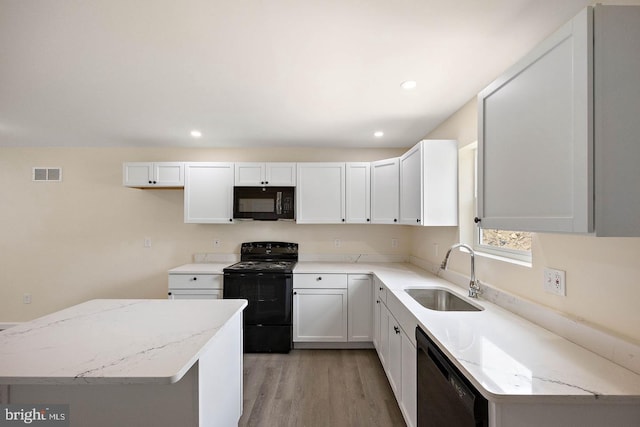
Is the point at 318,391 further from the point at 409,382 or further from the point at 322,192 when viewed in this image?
the point at 322,192

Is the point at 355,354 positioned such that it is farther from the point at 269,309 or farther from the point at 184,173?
the point at 184,173

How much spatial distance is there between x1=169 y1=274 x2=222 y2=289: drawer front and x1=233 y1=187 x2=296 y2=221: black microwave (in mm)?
753

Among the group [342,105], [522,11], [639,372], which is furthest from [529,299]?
[342,105]

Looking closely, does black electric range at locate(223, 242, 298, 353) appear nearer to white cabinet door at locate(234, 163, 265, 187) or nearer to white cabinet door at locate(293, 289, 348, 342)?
white cabinet door at locate(293, 289, 348, 342)

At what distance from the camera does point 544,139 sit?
938mm

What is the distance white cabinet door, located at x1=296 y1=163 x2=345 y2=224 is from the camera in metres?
3.26

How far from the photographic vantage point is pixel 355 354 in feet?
9.54

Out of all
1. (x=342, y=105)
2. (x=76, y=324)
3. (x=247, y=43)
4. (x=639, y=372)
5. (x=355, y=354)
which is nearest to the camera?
(x=639, y=372)

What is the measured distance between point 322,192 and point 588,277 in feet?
7.94

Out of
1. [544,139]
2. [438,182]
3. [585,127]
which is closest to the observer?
[585,127]

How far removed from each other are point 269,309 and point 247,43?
242cm

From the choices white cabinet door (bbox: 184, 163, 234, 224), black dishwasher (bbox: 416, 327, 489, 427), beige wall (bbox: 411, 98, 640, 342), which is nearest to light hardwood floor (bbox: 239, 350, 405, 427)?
black dishwasher (bbox: 416, 327, 489, 427)

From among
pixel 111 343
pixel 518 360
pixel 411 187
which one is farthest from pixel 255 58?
pixel 518 360

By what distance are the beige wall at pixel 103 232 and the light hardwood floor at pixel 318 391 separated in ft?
4.24
